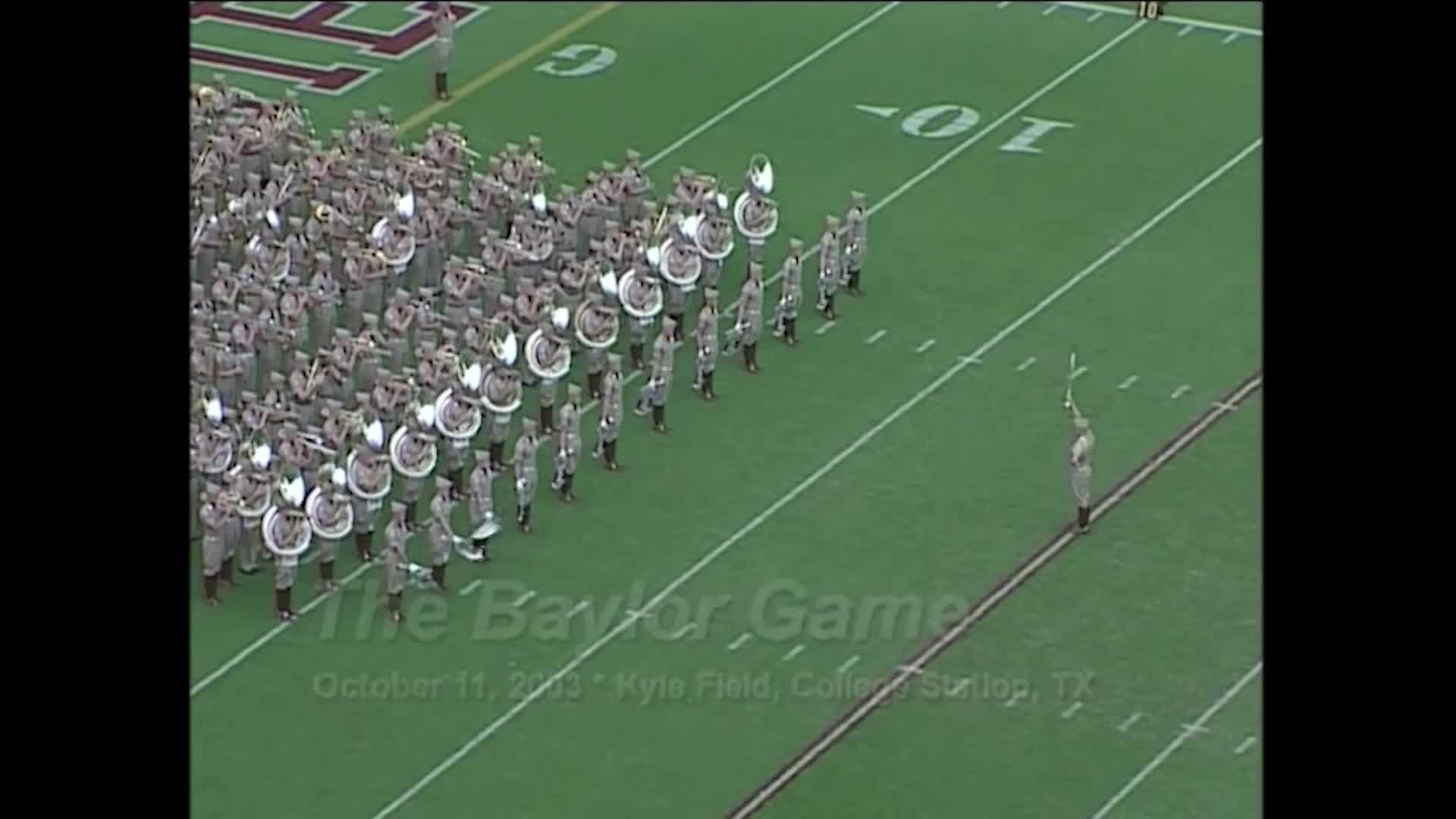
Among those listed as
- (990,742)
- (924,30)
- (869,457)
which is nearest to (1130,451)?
(869,457)

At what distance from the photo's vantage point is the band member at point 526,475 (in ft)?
123

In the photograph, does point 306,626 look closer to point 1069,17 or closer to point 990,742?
point 990,742

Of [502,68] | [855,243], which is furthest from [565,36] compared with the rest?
[855,243]

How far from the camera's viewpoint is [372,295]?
40219 mm

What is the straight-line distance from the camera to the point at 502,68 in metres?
46.2

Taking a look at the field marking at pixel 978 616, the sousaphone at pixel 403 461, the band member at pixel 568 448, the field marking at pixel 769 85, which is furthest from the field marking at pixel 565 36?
the field marking at pixel 978 616

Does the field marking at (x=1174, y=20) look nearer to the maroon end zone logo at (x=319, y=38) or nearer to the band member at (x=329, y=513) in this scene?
the maroon end zone logo at (x=319, y=38)

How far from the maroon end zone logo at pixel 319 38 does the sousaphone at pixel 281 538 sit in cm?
1003

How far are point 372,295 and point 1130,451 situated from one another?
6.34 metres

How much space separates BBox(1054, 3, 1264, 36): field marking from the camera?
4728 centimetres

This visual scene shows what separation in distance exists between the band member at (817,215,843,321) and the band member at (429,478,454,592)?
528 centimetres

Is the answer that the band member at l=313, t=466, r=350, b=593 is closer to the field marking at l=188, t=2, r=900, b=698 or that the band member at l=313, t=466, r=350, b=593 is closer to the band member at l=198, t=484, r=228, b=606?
the band member at l=198, t=484, r=228, b=606

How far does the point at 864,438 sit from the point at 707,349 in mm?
1526

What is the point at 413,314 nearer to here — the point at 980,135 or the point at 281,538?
the point at 281,538
